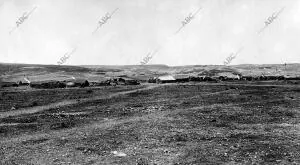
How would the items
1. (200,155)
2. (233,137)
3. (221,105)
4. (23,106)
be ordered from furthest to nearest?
(23,106)
(221,105)
(233,137)
(200,155)

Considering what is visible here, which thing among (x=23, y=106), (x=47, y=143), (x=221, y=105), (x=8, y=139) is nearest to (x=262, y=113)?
(x=221, y=105)

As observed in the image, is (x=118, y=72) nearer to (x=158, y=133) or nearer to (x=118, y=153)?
(x=158, y=133)

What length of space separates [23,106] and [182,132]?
2172cm

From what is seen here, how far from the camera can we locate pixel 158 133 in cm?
2352

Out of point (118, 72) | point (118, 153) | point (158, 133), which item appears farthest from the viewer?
point (118, 72)

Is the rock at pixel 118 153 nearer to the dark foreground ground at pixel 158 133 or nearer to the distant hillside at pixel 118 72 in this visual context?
the dark foreground ground at pixel 158 133

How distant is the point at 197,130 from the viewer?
24.3 metres

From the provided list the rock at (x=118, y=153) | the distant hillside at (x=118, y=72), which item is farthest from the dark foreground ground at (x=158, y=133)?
the distant hillside at (x=118, y=72)

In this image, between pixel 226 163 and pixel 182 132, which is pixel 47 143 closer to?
pixel 182 132

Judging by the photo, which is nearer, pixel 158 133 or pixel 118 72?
pixel 158 133

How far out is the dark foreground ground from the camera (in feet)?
61.6

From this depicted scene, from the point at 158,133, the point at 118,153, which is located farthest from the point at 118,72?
the point at 118,153

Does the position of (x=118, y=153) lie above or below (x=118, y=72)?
below

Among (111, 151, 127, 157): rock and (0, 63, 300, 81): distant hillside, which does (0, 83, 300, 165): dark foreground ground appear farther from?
(0, 63, 300, 81): distant hillside
